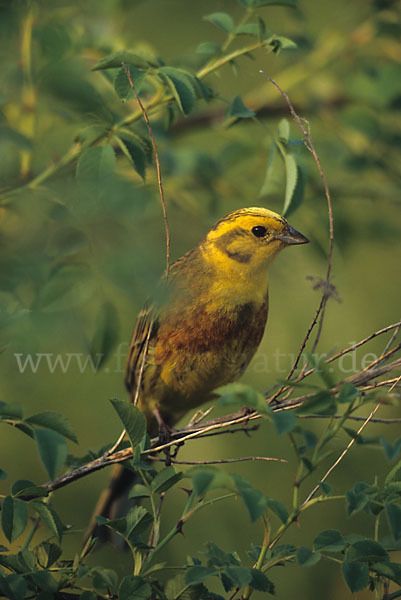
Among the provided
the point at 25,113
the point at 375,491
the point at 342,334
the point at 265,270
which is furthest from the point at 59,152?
the point at 342,334

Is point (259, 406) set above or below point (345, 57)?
below

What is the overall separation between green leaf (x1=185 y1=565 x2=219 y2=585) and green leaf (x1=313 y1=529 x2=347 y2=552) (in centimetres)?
25

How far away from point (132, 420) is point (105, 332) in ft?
0.77

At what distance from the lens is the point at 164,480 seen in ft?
5.58

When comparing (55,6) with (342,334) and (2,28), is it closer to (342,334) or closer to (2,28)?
(2,28)

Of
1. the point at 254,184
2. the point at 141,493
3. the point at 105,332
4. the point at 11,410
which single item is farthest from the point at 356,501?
the point at 254,184

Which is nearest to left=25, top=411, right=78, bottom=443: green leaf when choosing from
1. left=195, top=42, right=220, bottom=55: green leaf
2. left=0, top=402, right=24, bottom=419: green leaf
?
left=0, top=402, right=24, bottom=419: green leaf

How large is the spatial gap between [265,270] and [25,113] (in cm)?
115

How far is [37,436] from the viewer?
1.55 m

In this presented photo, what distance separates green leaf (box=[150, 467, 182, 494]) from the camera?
170 centimetres

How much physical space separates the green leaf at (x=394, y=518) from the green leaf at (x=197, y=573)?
15.1 inches

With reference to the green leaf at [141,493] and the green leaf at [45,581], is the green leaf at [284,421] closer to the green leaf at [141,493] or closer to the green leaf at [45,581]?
the green leaf at [141,493]

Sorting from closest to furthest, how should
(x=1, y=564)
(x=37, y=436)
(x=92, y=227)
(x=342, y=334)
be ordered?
(x=92, y=227)
(x=37, y=436)
(x=1, y=564)
(x=342, y=334)

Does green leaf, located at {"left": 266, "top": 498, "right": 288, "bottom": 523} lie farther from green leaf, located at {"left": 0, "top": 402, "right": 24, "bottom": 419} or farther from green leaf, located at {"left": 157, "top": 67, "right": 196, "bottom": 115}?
green leaf, located at {"left": 157, "top": 67, "right": 196, "bottom": 115}
